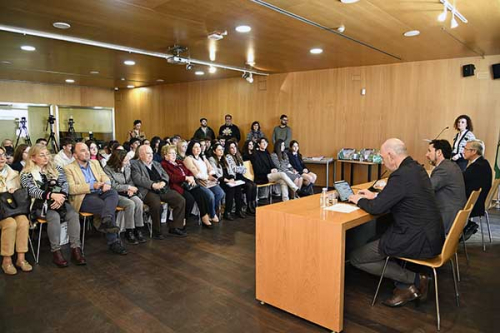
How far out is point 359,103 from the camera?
7.69 meters

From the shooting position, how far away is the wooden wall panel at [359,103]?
6496 millimetres

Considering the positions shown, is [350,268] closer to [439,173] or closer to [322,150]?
[439,173]

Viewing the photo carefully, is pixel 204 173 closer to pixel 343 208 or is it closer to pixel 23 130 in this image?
pixel 343 208

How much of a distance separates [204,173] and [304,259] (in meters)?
3.01

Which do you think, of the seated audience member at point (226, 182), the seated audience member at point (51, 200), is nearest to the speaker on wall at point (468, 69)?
the seated audience member at point (226, 182)

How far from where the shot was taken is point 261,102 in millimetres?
9102

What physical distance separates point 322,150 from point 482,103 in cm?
324

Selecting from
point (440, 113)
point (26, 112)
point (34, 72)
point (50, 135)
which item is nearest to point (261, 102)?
point (440, 113)

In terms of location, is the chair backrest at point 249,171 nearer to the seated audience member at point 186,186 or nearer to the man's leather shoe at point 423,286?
the seated audience member at point 186,186

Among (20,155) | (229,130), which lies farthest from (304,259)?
(229,130)

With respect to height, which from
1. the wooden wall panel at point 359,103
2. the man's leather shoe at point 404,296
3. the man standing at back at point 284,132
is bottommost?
the man's leather shoe at point 404,296

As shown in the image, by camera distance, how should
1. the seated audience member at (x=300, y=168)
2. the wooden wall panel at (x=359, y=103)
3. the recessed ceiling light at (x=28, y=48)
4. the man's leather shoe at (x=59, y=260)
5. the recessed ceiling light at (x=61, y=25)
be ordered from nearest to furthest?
the man's leather shoe at (x=59, y=260), the recessed ceiling light at (x=61, y=25), the recessed ceiling light at (x=28, y=48), the wooden wall panel at (x=359, y=103), the seated audience member at (x=300, y=168)

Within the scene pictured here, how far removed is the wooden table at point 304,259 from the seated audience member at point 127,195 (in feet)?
6.97

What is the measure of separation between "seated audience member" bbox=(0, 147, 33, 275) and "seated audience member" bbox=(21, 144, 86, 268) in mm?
119
